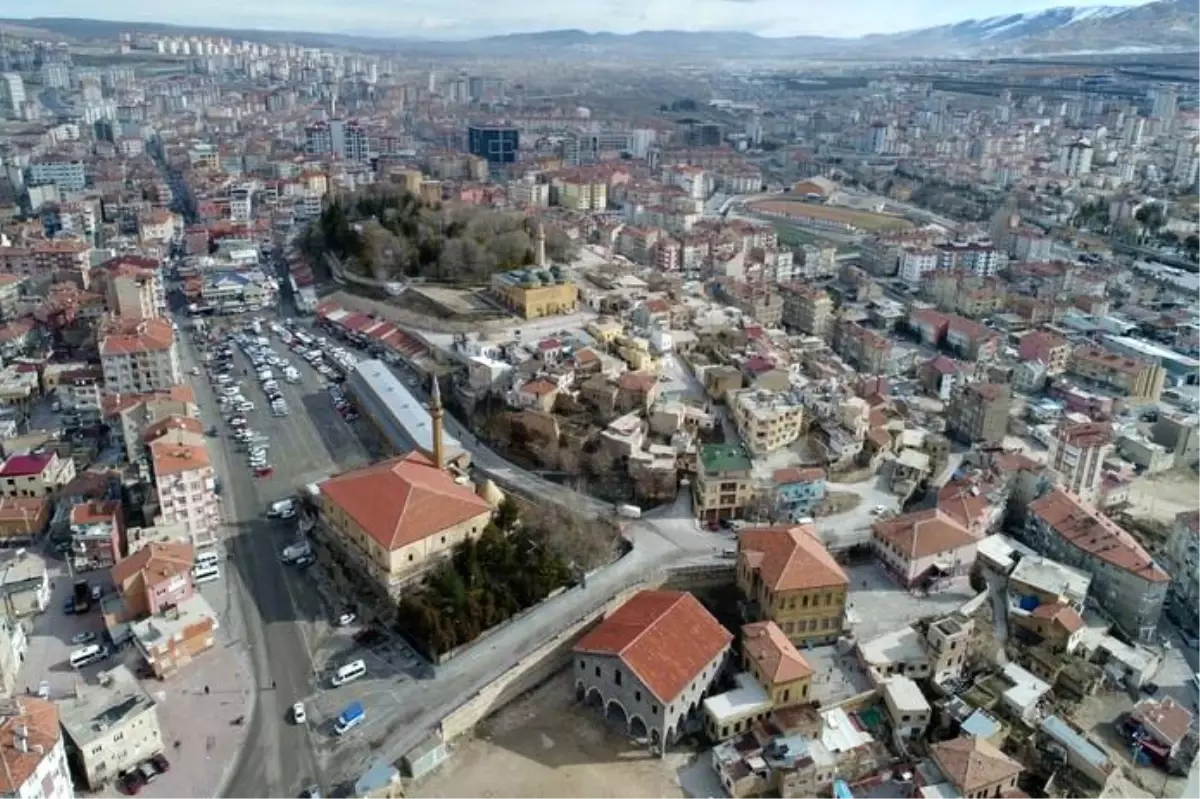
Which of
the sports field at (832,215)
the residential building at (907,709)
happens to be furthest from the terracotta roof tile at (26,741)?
the sports field at (832,215)

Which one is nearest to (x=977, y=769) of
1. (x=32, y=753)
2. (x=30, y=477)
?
(x=32, y=753)

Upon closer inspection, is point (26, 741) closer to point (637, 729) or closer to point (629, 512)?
point (637, 729)

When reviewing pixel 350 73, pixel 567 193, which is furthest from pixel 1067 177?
pixel 350 73

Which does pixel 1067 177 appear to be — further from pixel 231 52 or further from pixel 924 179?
pixel 231 52

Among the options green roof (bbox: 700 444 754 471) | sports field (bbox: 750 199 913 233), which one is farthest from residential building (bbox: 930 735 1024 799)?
sports field (bbox: 750 199 913 233)

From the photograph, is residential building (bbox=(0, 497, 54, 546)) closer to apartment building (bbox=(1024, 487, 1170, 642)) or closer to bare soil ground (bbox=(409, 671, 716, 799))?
bare soil ground (bbox=(409, 671, 716, 799))
